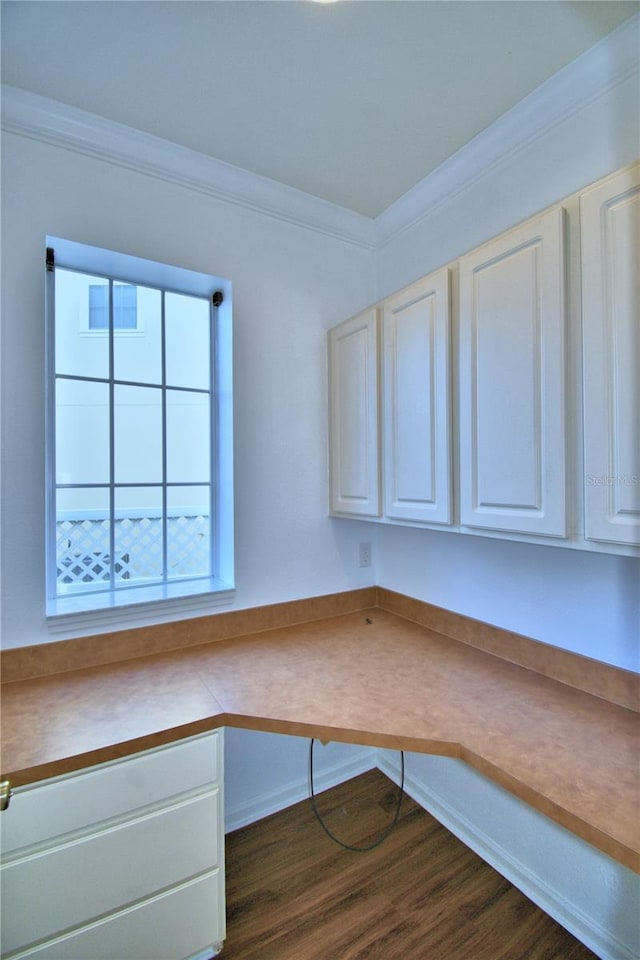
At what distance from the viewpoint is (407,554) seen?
1989 mm

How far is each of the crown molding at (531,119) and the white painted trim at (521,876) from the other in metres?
2.43

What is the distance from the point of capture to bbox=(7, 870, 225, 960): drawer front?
1058 mm

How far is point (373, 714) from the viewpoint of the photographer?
1.19 metres

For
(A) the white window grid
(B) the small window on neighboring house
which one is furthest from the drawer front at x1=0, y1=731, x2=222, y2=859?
(B) the small window on neighboring house

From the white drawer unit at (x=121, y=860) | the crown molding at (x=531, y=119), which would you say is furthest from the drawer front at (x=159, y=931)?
the crown molding at (x=531, y=119)

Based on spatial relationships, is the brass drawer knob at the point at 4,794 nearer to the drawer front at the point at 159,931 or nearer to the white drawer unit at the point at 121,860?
the white drawer unit at the point at 121,860

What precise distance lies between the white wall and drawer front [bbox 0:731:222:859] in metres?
0.54

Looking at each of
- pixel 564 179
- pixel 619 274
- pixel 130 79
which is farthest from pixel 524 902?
pixel 130 79

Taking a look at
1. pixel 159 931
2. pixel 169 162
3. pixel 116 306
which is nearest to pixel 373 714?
pixel 159 931

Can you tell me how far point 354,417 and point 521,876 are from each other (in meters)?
1.77

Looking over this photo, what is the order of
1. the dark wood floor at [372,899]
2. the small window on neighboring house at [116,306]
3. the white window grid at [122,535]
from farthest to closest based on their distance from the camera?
1. the small window on neighboring house at [116,306]
2. the white window grid at [122,535]
3. the dark wood floor at [372,899]

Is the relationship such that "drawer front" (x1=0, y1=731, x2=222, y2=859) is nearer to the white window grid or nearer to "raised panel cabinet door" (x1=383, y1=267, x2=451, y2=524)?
the white window grid

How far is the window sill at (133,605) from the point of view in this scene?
4.80 feet

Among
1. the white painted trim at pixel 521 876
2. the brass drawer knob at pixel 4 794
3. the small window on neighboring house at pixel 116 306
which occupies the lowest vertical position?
the white painted trim at pixel 521 876
